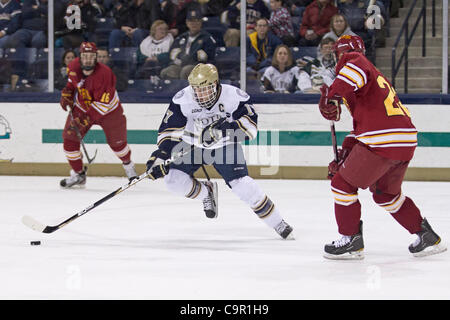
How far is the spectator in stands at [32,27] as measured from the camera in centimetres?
682

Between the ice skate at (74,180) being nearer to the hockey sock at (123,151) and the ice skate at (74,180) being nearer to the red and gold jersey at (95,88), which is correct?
the hockey sock at (123,151)

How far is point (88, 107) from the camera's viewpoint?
20.5ft

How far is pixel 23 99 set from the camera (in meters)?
6.88

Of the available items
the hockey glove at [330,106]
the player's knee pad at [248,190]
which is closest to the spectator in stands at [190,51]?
the player's knee pad at [248,190]

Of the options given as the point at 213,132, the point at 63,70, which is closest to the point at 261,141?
the point at 63,70

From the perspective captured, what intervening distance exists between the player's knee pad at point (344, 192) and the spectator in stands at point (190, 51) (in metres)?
3.29

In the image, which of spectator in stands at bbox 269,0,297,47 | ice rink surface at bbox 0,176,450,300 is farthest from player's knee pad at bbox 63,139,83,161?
spectator in stands at bbox 269,0,297,47

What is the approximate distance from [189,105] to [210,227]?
77cm

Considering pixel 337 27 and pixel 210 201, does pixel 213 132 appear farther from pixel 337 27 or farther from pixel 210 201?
pixel 337 27

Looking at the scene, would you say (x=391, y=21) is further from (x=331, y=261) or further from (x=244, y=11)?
(x=331, y=261)

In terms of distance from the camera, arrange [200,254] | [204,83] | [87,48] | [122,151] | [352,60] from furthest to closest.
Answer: [122,151]
[87,48]
[204,83]
[200,254]
[352,60]

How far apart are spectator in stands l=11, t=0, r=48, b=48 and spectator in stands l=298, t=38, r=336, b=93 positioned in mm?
2114

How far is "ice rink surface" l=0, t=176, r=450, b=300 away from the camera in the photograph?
9.80 feet

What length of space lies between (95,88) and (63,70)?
2.44 feet
